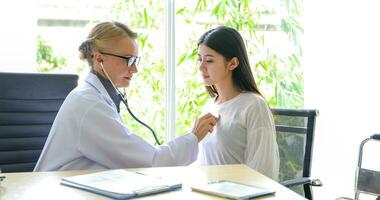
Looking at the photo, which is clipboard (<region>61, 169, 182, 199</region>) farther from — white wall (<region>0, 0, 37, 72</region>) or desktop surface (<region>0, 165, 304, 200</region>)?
white wall (<region>0, 0, 37, 72</region>)

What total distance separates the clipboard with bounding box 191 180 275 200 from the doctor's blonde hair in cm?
75

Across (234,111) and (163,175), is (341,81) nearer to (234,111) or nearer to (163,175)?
(234,111)

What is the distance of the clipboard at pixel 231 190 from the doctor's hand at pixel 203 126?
45 centimetres

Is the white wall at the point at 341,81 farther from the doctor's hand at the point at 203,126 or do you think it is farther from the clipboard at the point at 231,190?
the clipboard at the point at 231,190

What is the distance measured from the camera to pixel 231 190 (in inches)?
47.4

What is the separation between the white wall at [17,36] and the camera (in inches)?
96.2

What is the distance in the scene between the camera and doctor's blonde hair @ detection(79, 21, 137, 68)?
1770 millimetres

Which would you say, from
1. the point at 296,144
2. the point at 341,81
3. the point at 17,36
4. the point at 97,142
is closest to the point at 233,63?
the point at 296,144

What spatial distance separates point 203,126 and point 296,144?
494 mm

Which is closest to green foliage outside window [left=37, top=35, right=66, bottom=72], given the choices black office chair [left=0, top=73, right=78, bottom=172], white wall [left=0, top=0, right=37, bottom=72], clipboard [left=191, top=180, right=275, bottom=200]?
white wall [left=0, top=0, right=37, bottom=72]

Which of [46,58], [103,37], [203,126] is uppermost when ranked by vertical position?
[103,37]

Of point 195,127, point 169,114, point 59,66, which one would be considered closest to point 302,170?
point 195,127

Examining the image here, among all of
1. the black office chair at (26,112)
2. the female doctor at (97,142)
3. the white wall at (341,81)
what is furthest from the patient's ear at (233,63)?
the white wall at (341,81)

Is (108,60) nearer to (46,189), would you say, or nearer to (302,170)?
(46,189)
